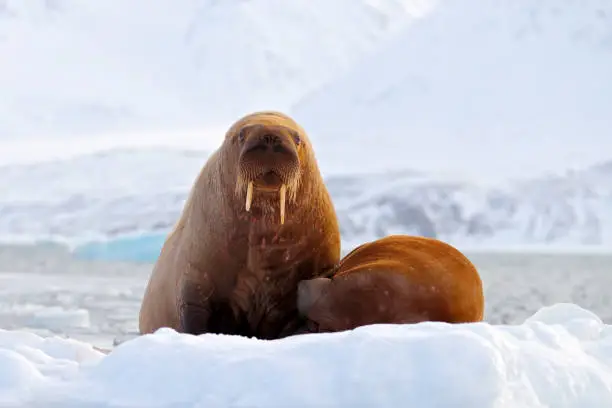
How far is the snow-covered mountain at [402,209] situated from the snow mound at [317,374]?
3020cm

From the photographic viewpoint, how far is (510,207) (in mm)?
40281

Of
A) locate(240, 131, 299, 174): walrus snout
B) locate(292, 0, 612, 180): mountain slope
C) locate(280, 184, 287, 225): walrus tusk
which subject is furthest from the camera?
locate(292, 0, 612, 180): mountain slope

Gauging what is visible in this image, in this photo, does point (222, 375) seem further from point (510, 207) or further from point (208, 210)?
point (510, 207)

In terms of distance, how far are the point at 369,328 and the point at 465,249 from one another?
36021 mm

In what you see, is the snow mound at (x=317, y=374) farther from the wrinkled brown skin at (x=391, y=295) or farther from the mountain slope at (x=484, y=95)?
the mountain slope at (x=484, y=95)

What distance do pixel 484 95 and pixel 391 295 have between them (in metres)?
70.2

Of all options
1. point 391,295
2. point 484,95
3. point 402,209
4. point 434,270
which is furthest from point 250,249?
point 484,95

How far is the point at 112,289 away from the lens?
18391mm

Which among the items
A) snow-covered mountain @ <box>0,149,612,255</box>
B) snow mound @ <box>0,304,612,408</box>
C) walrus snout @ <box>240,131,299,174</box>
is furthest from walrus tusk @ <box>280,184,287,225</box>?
snow-covered mountain @ <box>0,149,612,255</box>

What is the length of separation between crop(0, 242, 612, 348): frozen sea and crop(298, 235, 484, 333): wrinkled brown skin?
4.46 m

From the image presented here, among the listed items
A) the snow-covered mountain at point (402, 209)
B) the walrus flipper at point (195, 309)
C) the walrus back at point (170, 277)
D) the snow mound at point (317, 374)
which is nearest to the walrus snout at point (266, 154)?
the walrus back at point (170, 277)

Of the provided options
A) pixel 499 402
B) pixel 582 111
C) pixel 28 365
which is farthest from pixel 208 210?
pixel 582 111

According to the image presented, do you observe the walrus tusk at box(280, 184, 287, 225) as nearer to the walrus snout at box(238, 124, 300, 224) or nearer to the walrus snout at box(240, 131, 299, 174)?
the walrus snout at box(238, 124, 300, 224)

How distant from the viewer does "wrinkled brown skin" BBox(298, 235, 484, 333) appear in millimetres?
3941
